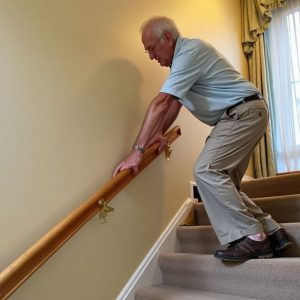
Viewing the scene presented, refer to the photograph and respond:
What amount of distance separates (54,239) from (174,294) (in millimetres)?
683

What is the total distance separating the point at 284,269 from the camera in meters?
1.47

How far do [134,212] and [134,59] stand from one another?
87cm

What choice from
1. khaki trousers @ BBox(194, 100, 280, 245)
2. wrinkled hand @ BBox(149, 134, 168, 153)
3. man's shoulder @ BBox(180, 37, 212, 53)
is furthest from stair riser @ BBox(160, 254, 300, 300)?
man's shoulder @ BBox(180, 37, 212, 53)

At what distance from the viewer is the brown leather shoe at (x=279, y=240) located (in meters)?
1.64

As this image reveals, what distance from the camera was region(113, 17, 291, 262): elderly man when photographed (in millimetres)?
1606

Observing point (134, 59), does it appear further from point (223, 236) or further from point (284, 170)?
point (284, 170)

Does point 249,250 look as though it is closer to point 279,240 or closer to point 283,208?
point 279,240

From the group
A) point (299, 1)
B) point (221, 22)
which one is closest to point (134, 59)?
point (221, 22)

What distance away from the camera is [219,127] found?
181cm

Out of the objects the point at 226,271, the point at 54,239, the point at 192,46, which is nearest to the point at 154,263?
the point at 226,271

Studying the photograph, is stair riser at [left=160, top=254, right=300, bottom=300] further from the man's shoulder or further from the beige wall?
the man's shoulder

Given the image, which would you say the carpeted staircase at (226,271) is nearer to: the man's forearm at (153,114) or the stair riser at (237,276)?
the stair riser at (237,276)

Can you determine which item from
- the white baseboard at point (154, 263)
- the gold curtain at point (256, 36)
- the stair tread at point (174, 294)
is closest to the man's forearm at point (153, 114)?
the white baseboard at point (154, 263)

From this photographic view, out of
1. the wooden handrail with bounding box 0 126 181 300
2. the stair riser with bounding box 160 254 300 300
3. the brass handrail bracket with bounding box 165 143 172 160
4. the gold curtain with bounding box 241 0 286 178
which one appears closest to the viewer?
the wooden handrail with bounding box 0 126 181 300
